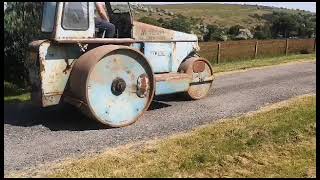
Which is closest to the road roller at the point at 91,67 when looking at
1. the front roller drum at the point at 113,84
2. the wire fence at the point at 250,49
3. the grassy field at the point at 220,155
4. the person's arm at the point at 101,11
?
the front roller drum at the point at 113,84

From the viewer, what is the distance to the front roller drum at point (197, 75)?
30.5ft

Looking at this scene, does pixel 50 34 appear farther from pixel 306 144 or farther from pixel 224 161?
pixel 306 144

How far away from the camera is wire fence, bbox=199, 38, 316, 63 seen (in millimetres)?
17656

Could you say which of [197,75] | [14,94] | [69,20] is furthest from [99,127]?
[14,94]

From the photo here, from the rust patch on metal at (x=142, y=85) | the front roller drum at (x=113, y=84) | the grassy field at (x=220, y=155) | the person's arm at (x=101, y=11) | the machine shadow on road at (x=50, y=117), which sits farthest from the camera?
the person's arm at (x=101, y=11)

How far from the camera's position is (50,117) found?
316 inches

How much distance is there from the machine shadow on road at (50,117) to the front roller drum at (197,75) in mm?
807

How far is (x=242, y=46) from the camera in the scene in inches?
766

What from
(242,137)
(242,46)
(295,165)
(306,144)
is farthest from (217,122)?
(242,46)

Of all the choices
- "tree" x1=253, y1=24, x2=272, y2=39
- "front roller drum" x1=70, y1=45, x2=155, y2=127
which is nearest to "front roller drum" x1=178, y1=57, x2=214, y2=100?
"front roller drum" x1=70, y1=45, x2=155, y2=127

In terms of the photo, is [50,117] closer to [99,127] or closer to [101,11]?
[99,127]

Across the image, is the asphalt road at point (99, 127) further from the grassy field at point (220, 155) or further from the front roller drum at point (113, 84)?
the grassy field at point (220, 155)

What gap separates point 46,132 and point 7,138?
23.2 inches

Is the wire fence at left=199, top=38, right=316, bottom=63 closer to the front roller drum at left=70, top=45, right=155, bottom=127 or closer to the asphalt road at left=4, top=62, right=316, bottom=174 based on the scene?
the asphalt road at left=4, top=62, right=316, bottom=174
